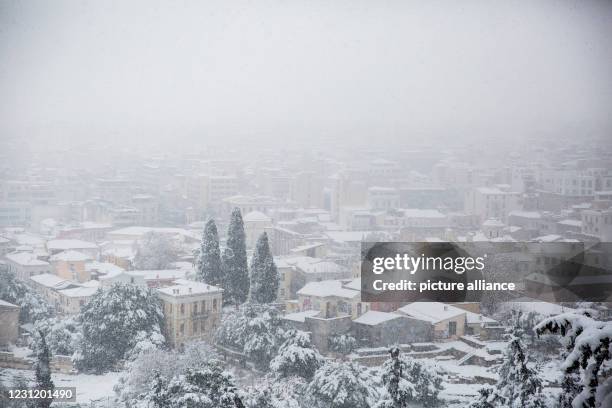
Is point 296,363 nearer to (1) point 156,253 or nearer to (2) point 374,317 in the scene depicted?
(2) point 374,317

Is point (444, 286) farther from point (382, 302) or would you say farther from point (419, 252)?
point (382, 302)

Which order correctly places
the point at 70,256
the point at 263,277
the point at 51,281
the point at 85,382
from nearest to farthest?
the point at 85,382
the point at 263,277
the point at 51,281
the point at 70,256

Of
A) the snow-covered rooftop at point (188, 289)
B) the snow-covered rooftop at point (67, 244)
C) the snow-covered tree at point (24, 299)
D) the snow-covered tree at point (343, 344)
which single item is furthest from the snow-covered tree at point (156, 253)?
the snow-covered tree at point (343, 344)

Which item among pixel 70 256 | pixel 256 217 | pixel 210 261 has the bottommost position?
pixel 70 256

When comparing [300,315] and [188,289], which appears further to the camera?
A: [300,315]

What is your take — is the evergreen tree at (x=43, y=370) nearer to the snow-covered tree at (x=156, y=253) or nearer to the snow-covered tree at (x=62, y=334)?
the snow-covered tree at (x=62, y=334)

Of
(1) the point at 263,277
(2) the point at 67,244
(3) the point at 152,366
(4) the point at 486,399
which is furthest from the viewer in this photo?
(2) the point at 67,244

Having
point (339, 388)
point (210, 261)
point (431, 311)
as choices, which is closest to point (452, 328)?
point (431, 311)
